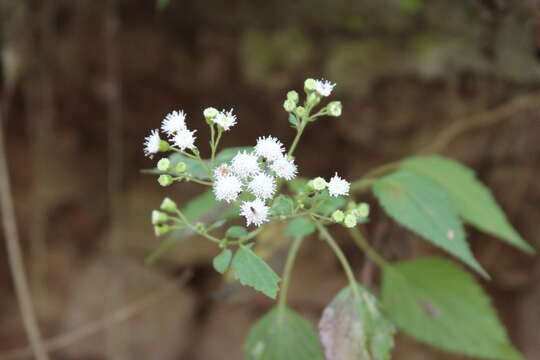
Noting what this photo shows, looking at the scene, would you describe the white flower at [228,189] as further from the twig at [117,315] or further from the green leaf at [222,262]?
the twig at [117,315]

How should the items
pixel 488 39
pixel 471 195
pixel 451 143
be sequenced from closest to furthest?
1. pixel 471 195
2. pixel 488 39
3. pixel 451 143

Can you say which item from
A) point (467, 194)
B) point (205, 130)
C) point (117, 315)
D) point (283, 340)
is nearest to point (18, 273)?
point (117, 315)

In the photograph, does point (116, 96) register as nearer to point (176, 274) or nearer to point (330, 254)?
point (176, 274)

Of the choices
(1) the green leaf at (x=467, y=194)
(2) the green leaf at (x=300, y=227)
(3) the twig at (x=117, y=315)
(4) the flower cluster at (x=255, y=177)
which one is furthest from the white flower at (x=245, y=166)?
(3) the twig at (x=117, y=315)

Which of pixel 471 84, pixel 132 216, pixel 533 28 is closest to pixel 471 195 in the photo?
pixel 533 28

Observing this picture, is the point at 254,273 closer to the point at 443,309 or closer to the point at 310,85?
the point at 310,85
